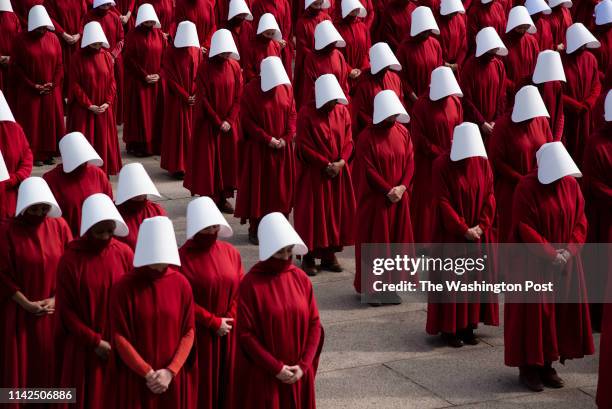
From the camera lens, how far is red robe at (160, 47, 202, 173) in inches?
634

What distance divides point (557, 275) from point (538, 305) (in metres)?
0.31

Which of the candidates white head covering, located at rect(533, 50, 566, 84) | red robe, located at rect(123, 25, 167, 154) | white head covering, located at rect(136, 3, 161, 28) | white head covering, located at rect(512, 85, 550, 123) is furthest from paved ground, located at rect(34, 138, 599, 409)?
white head covering, located at rect(136, 3, 161, 28)

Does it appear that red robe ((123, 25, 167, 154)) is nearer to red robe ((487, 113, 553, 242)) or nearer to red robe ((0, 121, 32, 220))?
red robe ((0, 121, 32, 220))

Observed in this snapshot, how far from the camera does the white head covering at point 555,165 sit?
10.5 m

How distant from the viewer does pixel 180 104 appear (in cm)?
1638

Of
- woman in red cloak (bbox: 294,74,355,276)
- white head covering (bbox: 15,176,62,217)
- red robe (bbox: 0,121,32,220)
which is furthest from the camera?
woman in red cloak (bbox: 294,74,355,276)

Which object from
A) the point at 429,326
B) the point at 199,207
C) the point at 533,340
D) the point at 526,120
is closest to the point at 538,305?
the point at 533,340

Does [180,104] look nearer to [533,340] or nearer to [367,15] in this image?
[367,15]

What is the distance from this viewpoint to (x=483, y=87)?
14688mm

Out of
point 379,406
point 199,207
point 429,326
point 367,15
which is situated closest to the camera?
point 199,207

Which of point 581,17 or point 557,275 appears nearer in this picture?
point 557,275

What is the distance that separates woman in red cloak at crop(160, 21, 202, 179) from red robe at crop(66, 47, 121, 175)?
0.70 meters

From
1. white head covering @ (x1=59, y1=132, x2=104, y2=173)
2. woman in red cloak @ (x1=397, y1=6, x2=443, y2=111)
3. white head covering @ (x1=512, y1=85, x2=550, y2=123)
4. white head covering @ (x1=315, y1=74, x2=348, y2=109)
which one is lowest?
white head covering @ (x1=59, y1=132, x2=104, y2=173)

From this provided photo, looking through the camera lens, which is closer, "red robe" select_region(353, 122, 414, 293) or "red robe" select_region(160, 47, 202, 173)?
"red robe" select_region(353, 122, 414, 293)
